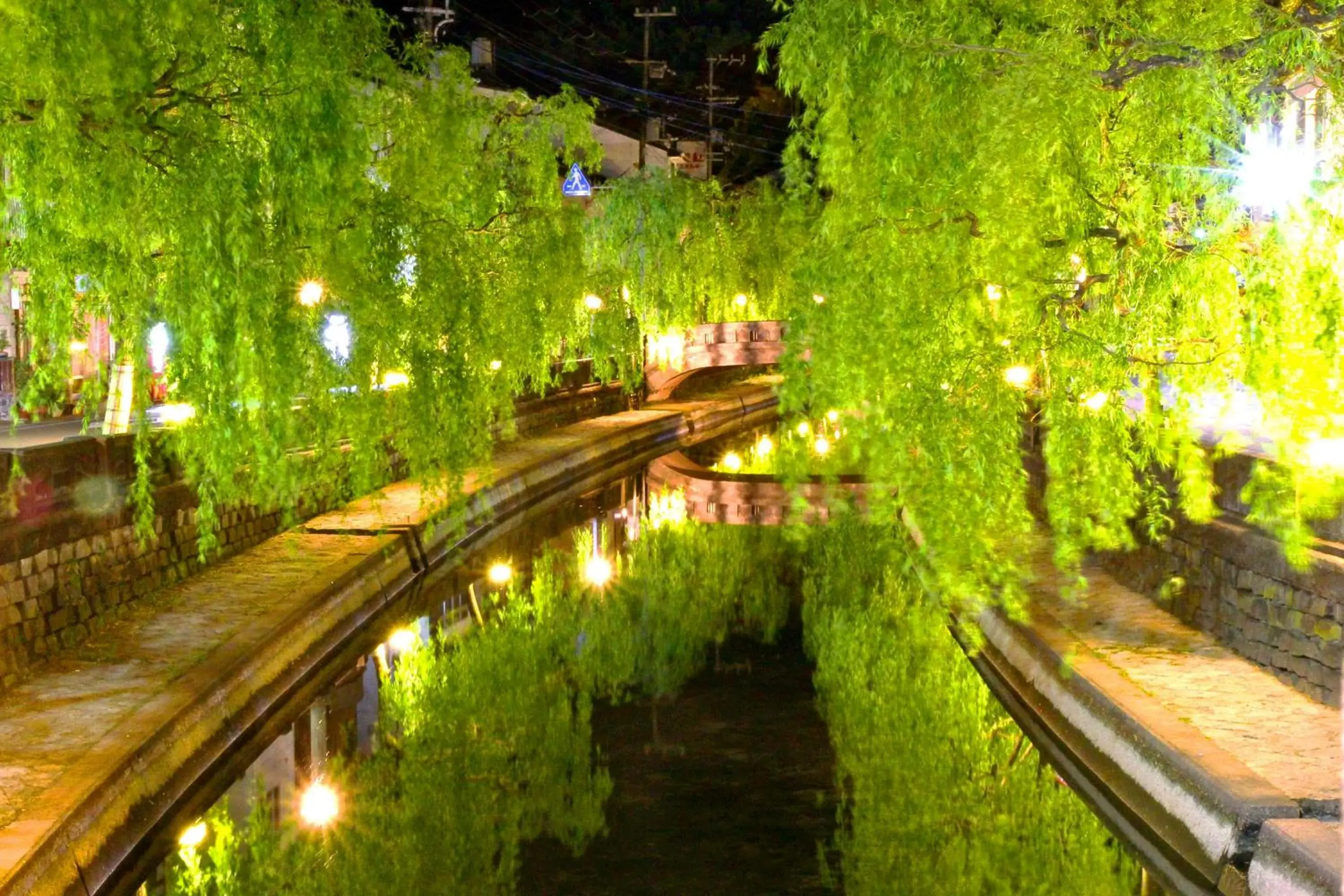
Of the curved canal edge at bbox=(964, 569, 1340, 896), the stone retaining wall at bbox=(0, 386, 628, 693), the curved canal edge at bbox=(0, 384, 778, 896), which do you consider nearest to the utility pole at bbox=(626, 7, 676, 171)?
the curved canal edge at bbox=(0, 384, 778, 896)

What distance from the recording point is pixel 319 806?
34.4ft

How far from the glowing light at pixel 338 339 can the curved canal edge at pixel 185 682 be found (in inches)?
85.7

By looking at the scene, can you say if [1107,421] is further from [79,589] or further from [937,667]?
[79,589]

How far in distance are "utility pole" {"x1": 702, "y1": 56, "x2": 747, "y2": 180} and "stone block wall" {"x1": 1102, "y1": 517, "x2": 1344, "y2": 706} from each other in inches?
1686

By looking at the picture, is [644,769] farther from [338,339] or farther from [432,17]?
[432,17]

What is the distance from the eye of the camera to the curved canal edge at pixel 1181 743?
7891mm

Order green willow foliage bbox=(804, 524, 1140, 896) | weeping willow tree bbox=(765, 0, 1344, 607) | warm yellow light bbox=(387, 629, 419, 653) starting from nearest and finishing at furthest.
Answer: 1. green willow foliage bbox=(804, 524, 1140, 896)
2. weeping willow tree bbox=(765, 0, 1344, 607)
3. warm yellow light bbox=(387, 629, 419, 653)

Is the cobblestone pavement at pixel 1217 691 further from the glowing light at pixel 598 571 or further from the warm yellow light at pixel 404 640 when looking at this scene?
the glowing light at pixel 598 571

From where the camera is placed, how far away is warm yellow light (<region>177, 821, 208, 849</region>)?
9.35 metres

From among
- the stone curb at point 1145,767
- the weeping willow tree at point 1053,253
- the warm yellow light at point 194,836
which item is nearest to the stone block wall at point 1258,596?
the weeping willow tree at point 1053,253

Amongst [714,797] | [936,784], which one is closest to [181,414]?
[714,797]

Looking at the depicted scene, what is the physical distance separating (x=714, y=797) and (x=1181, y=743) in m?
3.25

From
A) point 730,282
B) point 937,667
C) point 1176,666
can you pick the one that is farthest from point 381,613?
point 730,282

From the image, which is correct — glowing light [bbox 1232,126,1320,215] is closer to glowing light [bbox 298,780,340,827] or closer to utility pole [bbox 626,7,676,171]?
glowing light [bbox 298,780,340,827]
